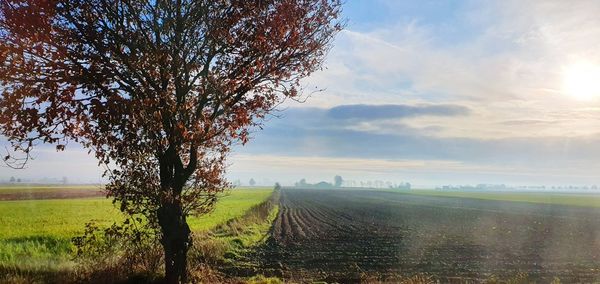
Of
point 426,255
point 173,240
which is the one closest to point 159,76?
point 173,240

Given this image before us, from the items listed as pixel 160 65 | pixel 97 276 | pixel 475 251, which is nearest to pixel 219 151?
pixel 160 65

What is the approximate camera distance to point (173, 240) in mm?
10969

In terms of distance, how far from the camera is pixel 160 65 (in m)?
10.3

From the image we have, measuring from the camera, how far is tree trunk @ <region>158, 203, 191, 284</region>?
431 inches

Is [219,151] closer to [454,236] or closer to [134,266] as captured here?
A: [134,266]

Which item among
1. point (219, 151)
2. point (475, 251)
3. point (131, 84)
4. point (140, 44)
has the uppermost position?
point (140, 44)

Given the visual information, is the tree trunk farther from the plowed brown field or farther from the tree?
the plowed brown field

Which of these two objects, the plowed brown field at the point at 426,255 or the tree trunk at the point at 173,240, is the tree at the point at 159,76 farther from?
the plowed brown field at the point at 426,255

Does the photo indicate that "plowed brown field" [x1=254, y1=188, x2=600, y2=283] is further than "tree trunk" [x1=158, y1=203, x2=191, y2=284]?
Yes

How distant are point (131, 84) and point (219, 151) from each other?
10.5ft

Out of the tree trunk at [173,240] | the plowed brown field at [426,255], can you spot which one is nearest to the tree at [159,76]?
the tree trunk at [173,240]

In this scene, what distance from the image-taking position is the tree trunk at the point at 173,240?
11.0 m

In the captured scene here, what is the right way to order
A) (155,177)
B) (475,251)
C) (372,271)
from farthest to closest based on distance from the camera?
(475,251), (372,271), (155,177)

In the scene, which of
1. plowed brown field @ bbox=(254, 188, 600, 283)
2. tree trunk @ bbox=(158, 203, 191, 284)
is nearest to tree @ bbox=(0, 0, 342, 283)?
tree trunk @ bbox=(158, 203, 191, 284)
